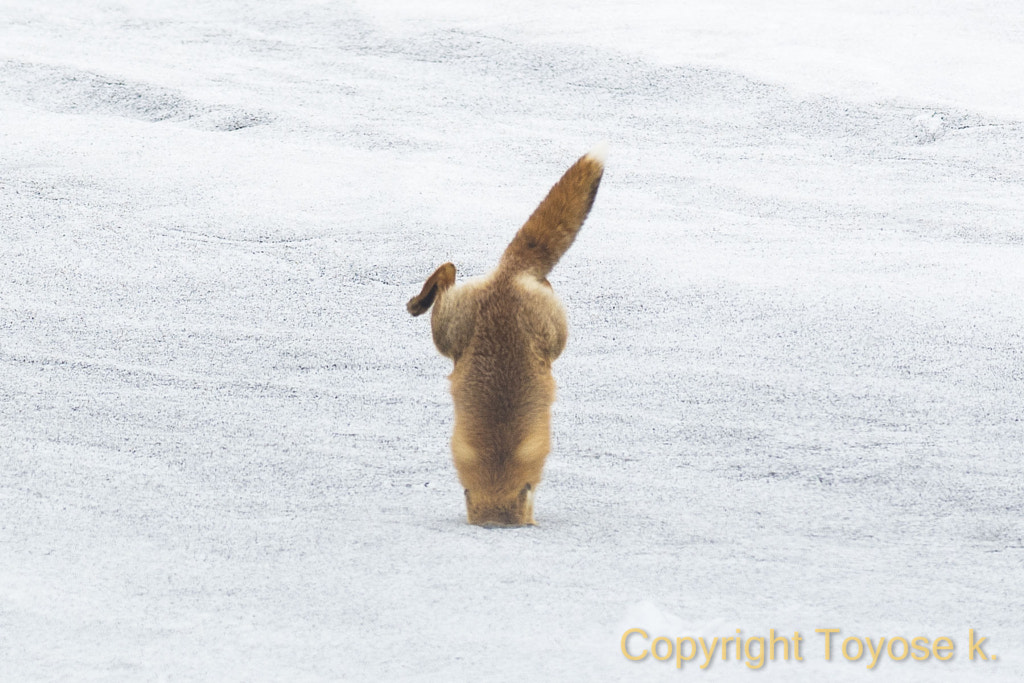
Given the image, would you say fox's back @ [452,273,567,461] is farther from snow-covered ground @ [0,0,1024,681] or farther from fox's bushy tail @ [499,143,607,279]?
snow-covered ground @ [0,0,1024,681]

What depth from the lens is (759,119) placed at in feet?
15.7

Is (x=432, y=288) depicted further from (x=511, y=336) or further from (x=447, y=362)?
(x=447, y=362)

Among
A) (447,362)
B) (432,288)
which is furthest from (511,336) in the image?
(447,362)

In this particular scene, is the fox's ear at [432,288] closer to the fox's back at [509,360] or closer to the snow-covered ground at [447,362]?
the fox's back at [509,360]

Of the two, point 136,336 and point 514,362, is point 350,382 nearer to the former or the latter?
point 136,336

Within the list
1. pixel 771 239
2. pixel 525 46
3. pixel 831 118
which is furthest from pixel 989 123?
pixel 525 46

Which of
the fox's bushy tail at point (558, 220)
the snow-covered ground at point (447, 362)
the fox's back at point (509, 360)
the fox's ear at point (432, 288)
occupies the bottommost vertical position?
the snow-covered ground at point (447, 362)

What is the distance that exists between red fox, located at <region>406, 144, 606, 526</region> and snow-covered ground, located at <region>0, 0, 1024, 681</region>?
0.55 ft

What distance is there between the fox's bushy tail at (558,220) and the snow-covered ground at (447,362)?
0.43m

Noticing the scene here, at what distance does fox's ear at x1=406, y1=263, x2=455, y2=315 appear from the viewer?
5.75 ft

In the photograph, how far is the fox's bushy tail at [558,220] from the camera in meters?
1.77

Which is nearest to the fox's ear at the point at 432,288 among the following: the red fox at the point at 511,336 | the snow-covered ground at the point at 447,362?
the red fox at the point at 511,336

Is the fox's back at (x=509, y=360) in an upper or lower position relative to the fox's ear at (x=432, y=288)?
lower

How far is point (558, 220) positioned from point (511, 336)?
19 centimetres
